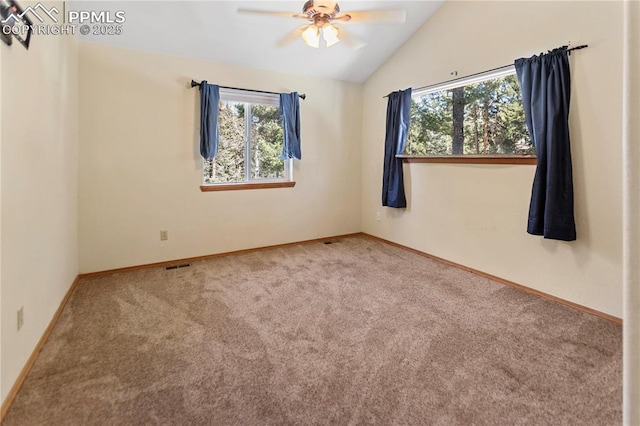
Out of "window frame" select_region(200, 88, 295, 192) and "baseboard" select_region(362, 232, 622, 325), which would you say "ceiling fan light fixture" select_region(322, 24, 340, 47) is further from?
"baseboard" select_region(362, 232, 622, 325)

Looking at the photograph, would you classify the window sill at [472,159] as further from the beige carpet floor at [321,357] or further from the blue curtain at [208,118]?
the blue curtain at [208,118]

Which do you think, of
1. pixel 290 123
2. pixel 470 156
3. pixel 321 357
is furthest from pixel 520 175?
pixel 290 123

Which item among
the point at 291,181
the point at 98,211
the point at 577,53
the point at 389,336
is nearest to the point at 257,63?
the point at 291,181

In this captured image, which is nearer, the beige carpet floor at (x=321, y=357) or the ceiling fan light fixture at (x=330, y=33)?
the beige carpet floor at (x=321, y=357)

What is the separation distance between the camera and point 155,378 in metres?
1.66

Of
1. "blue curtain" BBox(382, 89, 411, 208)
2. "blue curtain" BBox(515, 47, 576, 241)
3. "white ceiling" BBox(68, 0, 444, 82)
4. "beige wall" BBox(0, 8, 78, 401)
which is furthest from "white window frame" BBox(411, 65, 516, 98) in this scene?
"beige wall" BBox(0, 8, 78, 401)

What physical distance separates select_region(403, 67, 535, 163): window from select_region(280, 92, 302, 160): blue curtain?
1.41 meters

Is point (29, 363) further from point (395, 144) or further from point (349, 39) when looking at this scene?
point (395, 144)

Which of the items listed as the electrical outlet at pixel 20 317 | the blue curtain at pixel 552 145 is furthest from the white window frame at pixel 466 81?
the electrical outlet at pixel 20 317

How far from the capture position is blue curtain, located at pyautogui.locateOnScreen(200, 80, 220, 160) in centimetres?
354

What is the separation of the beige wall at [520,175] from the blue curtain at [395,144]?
0.44 ft

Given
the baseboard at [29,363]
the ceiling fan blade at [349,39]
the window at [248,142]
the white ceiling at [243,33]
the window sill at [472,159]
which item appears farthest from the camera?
the window at [248,142]

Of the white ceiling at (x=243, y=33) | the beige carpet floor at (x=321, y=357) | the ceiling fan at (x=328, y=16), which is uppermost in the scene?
the white ceiling at (x=243, y=33)

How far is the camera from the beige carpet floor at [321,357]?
1.45 m
